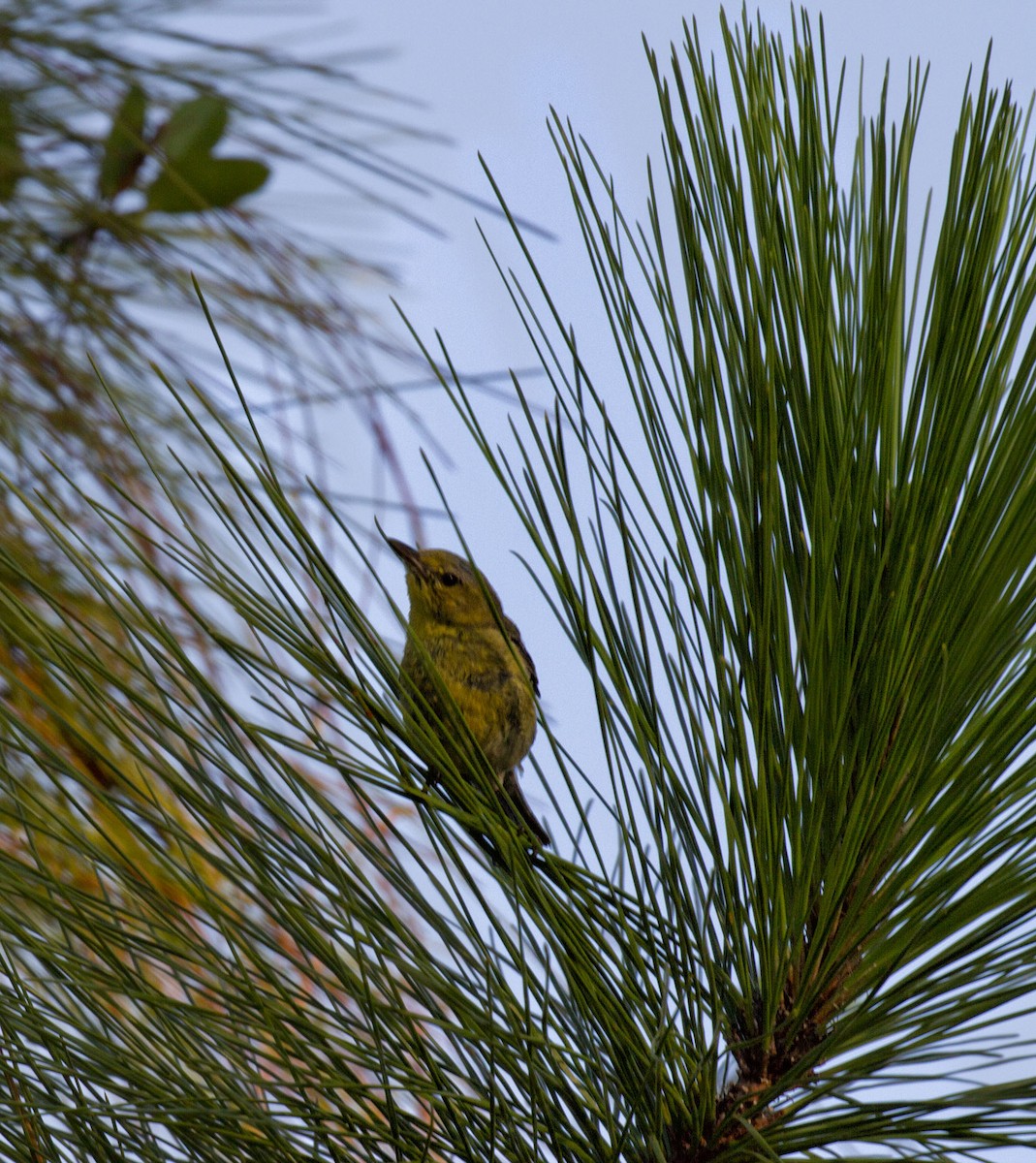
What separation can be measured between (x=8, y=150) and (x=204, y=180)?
0.30 meters

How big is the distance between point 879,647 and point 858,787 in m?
0.13

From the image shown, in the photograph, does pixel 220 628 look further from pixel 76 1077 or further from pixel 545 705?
pixel 76 1077

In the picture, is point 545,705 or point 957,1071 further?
point 545,705

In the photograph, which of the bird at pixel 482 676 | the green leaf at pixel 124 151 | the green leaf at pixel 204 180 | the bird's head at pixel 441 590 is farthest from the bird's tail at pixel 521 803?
the green leaf at pixel 124 151

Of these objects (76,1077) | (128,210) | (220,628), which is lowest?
(76,1077)

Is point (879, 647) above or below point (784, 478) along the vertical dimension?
below

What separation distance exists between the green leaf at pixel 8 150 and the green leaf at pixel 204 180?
21cm

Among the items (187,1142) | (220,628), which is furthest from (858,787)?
(220,628)

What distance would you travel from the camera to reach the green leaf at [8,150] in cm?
220

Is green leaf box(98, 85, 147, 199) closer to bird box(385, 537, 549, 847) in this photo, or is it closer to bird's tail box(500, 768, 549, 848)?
bird box(385, 537, 549, 847)

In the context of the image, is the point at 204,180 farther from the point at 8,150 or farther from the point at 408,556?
the point at 408,556

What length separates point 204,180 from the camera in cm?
224

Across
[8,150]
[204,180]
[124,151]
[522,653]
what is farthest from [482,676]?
[8,150]

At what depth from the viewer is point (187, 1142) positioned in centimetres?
128
